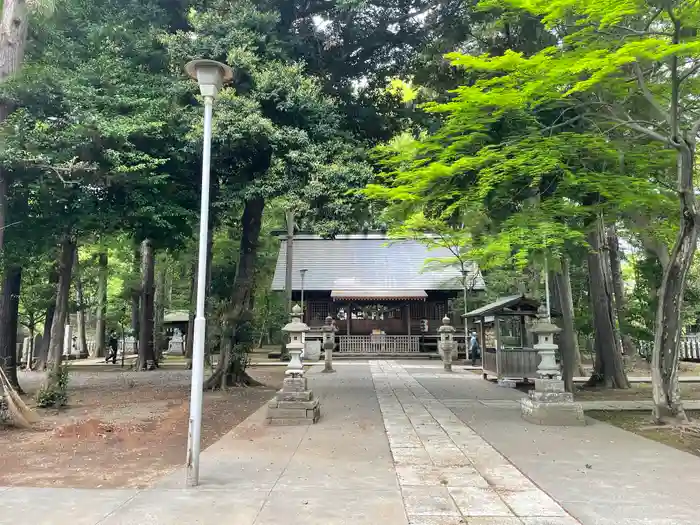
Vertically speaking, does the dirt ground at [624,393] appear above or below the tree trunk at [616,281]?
below

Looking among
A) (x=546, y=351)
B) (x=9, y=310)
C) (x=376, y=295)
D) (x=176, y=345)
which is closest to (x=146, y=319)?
(x=9, y=310)

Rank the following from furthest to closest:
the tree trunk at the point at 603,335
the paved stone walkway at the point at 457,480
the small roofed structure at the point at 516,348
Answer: the small roofed structure at the point at 516,348
the tree trunk at the point at 603,335
the paved stone walkway at the point at 457,480

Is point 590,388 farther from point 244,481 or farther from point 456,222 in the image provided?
point 244,481

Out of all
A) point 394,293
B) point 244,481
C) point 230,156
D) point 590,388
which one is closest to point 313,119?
point 230,156

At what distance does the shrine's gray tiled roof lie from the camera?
2948cm

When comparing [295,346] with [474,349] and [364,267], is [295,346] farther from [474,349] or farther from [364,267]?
[364,267]

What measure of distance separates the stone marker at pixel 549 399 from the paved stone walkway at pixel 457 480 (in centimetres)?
139

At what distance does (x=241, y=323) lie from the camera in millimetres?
13930

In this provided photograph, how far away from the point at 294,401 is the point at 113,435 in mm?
2945

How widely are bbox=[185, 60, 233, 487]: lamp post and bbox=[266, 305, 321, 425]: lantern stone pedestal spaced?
352 centimetres

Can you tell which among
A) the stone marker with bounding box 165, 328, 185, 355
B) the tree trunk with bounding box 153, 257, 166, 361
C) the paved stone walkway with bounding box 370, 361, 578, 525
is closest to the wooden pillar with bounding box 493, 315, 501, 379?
the paved stone walkway with bounding box 370, 361, 578, 525

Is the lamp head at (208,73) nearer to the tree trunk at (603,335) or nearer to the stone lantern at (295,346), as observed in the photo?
the stone lantern at (295,346)

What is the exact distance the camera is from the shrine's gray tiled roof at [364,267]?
96.7 ft

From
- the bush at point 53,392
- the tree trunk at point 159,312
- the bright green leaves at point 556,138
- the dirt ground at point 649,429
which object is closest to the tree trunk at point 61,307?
the bush at point 53,392
